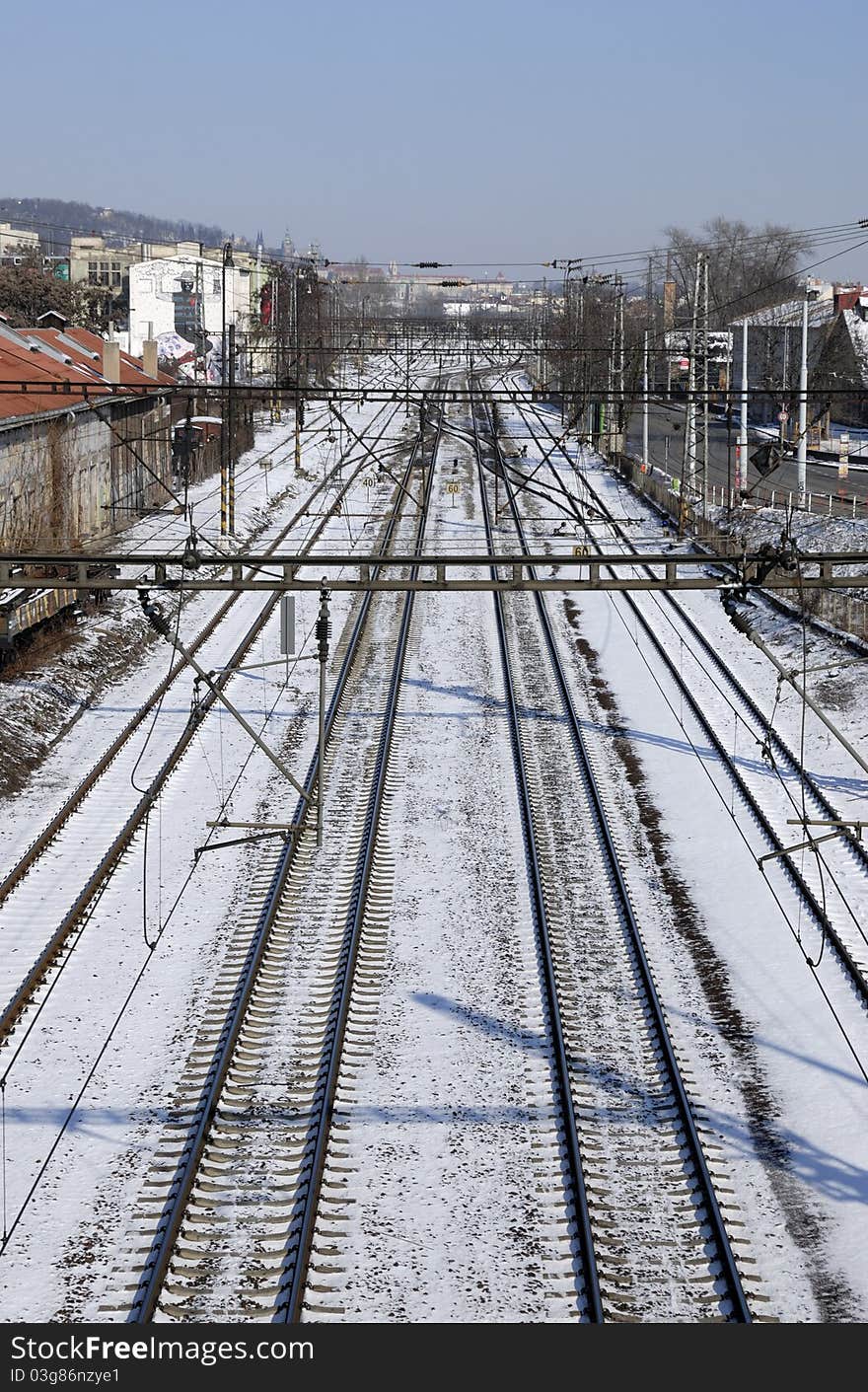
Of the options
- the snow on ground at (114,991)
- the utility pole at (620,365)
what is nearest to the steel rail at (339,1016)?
the snow on ground at (114,991)

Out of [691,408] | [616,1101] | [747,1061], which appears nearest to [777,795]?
[747,1061]

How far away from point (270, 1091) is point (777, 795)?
26.2 feet

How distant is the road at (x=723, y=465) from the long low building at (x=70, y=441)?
486 inches

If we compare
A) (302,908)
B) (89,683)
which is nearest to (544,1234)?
(302,908)

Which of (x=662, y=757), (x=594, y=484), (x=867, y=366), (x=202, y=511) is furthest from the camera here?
(x=867, y=366)

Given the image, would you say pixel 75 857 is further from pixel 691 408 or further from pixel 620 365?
pixel 620 365

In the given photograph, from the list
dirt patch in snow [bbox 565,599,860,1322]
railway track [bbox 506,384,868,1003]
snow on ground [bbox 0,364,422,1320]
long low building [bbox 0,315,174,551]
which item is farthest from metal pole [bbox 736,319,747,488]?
dirt patch in snow [bbox 565,599,860,1322]

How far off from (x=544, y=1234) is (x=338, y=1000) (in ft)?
11.0

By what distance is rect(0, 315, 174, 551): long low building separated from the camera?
2542cm

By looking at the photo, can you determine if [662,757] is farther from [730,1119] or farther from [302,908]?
[730,1119]

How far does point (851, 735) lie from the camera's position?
18984 mm

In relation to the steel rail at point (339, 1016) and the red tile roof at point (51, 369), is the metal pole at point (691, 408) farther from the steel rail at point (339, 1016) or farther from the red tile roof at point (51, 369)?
the steel rail at point (339, 1016)

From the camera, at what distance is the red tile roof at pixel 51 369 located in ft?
88.5

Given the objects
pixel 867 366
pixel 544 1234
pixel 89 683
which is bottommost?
pixel 544 1234
